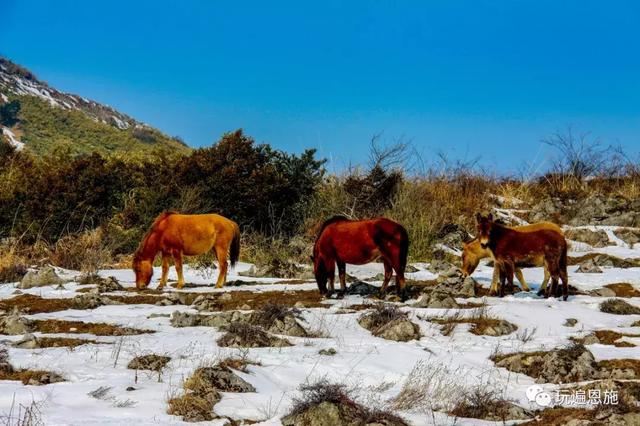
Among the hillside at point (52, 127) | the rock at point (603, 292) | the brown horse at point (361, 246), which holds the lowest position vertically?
the rock at point (603, 292)

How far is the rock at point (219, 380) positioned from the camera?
19.1 feet

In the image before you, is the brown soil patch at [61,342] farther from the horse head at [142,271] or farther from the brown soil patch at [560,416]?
the horse head at [142,271]

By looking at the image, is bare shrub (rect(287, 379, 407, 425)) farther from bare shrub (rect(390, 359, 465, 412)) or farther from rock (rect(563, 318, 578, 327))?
rock (rect(563, 318, 578, 327))

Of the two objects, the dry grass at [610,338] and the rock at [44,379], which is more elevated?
the dry grass at [610,338]

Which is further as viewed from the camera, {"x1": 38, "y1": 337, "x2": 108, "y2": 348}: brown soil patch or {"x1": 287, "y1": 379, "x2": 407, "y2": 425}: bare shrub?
{"x1": 38, "y1": 337, "x2": 108, "y2": 348}: brown soil patch

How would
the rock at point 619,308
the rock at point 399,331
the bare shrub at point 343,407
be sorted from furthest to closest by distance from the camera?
the rock at point 619,308 < the rock at point 399,331 < the bare shrub at point 343,407

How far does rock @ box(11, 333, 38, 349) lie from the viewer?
7.37 meters

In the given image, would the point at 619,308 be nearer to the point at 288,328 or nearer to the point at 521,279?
the point at 521,279

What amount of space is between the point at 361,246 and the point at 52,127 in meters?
52.6

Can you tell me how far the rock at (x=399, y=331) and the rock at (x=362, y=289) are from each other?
3.26 metres

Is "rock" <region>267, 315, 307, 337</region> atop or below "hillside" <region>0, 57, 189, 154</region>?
below

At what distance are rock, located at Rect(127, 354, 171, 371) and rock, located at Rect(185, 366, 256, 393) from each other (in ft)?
2.35

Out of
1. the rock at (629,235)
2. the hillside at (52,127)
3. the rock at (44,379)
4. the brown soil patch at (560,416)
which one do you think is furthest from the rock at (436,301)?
the hillside at (52,127)

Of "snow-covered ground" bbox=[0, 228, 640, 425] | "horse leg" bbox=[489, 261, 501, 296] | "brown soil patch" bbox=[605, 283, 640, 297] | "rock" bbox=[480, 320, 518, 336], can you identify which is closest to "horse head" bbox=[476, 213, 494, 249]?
"horse leg" bbox=[489, 261, 501, 296]
